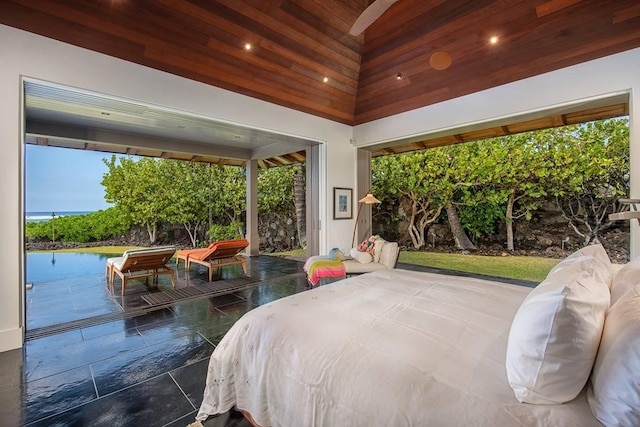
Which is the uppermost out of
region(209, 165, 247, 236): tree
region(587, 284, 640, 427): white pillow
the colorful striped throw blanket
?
region(209, 165, 247, 236): tree

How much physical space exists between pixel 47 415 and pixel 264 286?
10.1ft

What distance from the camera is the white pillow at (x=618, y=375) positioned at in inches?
31.3

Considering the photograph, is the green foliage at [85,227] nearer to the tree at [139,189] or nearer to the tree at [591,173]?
the tree at [139,189]

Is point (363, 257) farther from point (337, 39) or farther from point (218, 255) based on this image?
point (337, 39)

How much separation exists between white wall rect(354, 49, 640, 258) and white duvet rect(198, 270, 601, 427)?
307cm

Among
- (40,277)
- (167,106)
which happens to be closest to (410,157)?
(167,106)

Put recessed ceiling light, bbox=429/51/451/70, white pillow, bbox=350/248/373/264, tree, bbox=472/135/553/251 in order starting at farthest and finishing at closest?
1. tree, bbox=472/135/553/251
2. white pillow, bbox=350/248/373/264
3. recessed ceiling light, bbox=429/51/451/70

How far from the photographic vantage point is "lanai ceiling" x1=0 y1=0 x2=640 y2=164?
3.07 meters

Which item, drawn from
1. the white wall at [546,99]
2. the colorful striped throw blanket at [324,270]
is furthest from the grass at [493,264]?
the colorful striped throw blanket at [324,270]

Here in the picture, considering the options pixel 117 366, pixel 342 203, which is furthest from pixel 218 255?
pixel 117 366

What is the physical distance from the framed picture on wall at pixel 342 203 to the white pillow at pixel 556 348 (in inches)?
193

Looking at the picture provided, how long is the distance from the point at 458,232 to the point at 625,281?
7245 millimetres

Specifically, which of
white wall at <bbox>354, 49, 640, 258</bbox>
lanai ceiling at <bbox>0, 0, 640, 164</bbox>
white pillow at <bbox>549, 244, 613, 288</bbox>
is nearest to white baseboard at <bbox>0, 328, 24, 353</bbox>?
lanai ceiling at <bbox>0, 0, 640, 164</bbox>

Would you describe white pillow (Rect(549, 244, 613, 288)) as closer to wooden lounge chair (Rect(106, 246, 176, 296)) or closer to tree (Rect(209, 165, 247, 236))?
wooden lounge chair (Rect(106, 246, 176, 296))
